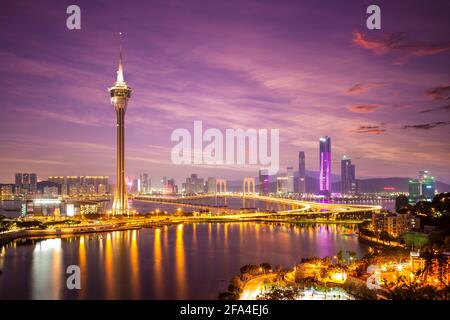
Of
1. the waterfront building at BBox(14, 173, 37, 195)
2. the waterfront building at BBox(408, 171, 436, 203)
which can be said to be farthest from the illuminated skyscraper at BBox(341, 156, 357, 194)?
the waterfront building at BBox(14, 173, 37, 195)

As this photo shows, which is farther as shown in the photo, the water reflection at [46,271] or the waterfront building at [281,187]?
the waterfront building at [281,187]

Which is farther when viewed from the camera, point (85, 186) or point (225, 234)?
point (85, 186)

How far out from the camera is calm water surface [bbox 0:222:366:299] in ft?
24.0

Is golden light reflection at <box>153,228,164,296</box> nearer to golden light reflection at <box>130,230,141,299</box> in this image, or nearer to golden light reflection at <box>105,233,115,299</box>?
golden light reflection at <box>130,230,141,299</box>

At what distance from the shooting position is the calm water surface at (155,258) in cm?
731

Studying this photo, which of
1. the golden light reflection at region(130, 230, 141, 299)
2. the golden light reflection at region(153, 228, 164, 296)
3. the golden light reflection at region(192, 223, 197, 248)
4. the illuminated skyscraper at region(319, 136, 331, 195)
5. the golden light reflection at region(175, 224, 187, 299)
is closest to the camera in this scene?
the golden light reflection at region(175, 224, 187, 299)

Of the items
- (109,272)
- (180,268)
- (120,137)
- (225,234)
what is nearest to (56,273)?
(109,272)

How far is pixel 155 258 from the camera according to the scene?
10281mm

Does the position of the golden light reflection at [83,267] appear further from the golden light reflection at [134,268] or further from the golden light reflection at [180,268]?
the golden light reflection at [180,268]

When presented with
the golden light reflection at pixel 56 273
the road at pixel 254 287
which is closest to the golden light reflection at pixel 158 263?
the road at pixel 254 287

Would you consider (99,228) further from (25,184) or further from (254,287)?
(25,184)

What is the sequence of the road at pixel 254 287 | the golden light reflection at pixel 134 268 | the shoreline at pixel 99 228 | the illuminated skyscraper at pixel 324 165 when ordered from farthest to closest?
the illuminated skyscraper at pixel 324 165, the shoreline at pixel 99 228, the golden light reflection at pixel 134 268, the road at pixel 254 287

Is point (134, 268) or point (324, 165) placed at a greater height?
point (324, 165)
